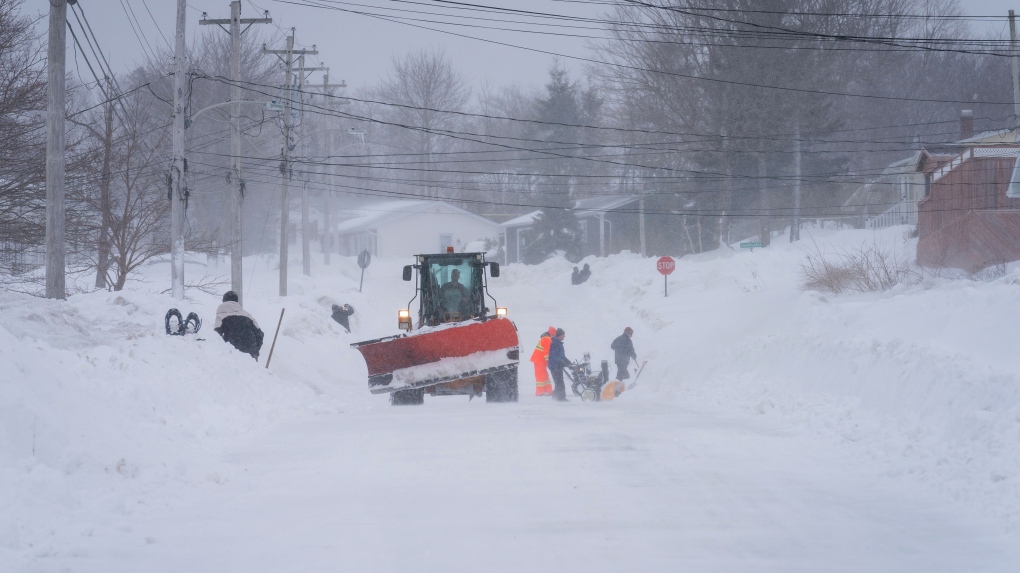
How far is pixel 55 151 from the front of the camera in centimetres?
1520

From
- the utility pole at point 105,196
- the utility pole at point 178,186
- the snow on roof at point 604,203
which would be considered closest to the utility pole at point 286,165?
the utility pole at point 105,196

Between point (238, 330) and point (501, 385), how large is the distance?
4.70 meters

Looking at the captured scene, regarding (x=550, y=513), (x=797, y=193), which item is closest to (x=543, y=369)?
(x=550, y=513)

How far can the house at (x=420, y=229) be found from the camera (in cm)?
6612

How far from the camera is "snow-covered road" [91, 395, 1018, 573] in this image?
5496mm

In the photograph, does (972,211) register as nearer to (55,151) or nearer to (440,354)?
(440,354)

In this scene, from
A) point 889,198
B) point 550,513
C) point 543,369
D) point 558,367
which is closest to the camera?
point 550,513

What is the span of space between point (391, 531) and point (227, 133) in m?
50.9

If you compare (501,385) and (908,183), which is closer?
(501,385)

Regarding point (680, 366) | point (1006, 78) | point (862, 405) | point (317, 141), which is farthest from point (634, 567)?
point (317, 141)

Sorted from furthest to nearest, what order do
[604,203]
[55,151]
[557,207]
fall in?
[604,203]
[557,207]
[55,151]

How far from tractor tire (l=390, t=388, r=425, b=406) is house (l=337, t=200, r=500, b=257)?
49362 mm

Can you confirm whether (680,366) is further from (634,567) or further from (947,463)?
(634,567)

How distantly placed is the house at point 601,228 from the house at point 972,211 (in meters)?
22.8
